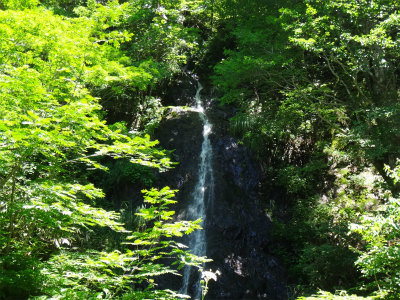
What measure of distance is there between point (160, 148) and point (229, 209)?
333 centimetres

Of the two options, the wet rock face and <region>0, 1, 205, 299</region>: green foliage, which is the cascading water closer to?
the wet rock face

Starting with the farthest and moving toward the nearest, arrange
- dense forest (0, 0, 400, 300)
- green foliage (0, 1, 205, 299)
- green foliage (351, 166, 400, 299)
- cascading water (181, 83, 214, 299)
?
cascading water (181, 83, 214, 299) < green foliage (351, 166, 400, 299) < dense forest (0, 0, 400, 300) < green foliage (0, 1, 205, 299)

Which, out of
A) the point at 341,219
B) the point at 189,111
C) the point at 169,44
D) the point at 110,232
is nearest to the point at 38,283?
the point at 110,232

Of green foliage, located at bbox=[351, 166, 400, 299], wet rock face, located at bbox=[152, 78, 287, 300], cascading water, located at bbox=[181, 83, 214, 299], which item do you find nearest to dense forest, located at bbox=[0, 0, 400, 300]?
green foliage, located at bbox=[351, 166, 400, 299]

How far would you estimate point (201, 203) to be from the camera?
388 inches

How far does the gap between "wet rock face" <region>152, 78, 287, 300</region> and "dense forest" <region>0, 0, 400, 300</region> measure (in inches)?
19.6

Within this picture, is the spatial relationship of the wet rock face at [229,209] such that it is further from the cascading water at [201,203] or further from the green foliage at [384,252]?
the green foliage at [384,252]

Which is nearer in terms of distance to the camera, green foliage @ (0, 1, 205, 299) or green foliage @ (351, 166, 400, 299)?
green foliage @ (0, 1, 205, 299)

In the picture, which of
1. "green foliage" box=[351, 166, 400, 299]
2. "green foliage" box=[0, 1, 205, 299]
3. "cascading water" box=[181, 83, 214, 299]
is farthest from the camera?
"cascading water" box=[181, 83, 214, 299]

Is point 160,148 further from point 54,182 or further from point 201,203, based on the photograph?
point 54,182

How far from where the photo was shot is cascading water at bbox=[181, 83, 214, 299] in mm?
8155

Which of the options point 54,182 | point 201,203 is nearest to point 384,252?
point 54,182

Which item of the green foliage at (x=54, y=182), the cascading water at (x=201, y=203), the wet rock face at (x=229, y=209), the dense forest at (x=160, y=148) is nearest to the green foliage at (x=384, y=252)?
the dense forest at (x=160, y=148)

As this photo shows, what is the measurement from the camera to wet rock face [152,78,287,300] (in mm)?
8242
